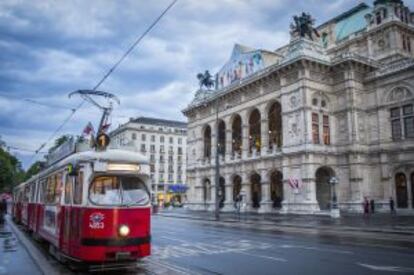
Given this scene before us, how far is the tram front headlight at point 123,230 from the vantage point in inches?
373

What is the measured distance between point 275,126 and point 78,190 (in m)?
42.5

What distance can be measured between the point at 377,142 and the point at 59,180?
36.8m

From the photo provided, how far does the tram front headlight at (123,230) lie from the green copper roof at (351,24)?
4861cm

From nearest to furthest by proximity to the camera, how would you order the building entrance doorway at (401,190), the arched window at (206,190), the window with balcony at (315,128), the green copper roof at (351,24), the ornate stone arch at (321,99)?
the building entrance doorway at (401,190)
the window with balcony at (315,128)
the ornate stone arch at (321,99)
the green copper roof at (351,24)
the arched window at (206,190)

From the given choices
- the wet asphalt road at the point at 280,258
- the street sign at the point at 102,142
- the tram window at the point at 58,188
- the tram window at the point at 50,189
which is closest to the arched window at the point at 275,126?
the wet asphalt road at the point at 280,258

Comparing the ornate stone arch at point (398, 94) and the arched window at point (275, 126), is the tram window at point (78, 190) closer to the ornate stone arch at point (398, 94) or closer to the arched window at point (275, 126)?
the ornate stone arch at point (398, 94)

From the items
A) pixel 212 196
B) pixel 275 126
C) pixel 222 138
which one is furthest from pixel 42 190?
pixel 222 138

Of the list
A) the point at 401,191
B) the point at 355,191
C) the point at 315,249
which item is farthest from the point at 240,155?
the point at 315,249

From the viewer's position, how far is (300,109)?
134 ft

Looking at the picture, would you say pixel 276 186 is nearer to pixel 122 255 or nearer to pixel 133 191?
pixel 133 191

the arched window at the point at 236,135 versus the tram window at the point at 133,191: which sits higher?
the arched window at the point at 236,135

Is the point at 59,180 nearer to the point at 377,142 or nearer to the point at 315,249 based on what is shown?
the point at 315,249

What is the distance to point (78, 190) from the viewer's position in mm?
10055

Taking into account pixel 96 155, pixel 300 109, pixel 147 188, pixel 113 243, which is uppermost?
pixel 300 109
